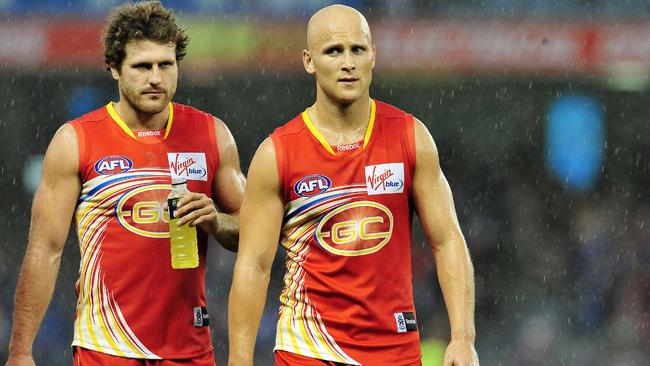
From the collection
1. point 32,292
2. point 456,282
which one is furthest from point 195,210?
point 456,282

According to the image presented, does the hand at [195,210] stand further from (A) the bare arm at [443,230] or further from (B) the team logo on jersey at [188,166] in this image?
(A) the bare arm at [443,230]

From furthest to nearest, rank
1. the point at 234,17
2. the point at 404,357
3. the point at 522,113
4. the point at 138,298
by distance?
the point at 522,113 < the point at 234,17 < the point at 138,298 < the point at 404,357

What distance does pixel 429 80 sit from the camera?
48.7ft

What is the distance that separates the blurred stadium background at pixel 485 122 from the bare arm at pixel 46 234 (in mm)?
7967

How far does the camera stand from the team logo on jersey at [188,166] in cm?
559

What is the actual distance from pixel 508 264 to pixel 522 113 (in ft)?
6.11

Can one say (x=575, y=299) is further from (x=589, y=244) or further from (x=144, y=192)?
(x=144, y=192)

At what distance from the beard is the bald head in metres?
0.71

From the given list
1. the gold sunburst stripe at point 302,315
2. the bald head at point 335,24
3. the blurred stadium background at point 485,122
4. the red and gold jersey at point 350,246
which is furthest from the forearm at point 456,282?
the blurred stadium background at point 485,122

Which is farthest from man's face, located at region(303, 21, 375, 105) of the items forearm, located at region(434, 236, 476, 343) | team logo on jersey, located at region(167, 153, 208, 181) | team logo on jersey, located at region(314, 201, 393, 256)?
team logo on jersey, located at region(167, 153, 208, 181)

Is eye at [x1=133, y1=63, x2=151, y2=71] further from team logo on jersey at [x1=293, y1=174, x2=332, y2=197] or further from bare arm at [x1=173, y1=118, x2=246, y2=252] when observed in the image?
team logo on jersey at [x1=293, y1=174, x2=332, y2=197]

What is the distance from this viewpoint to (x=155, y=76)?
545 cm

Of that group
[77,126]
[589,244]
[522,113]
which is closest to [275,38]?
[522,113]

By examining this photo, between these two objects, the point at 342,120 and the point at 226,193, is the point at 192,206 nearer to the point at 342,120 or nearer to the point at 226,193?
the point at 226,193
